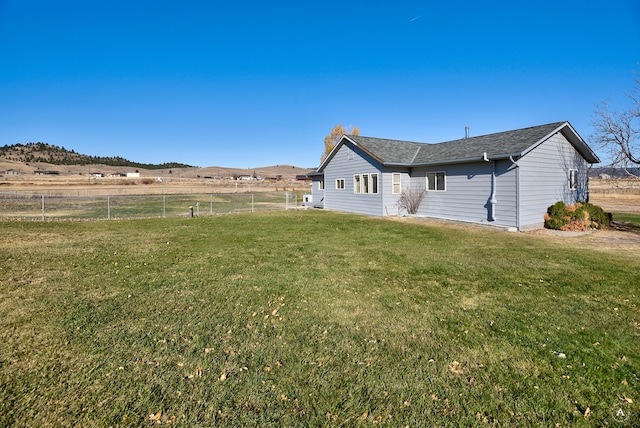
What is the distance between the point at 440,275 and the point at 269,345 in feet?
13.6

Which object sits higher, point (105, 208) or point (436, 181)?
point (436, 181)

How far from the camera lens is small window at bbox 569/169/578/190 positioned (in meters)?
15.2

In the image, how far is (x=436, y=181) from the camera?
16297 mm

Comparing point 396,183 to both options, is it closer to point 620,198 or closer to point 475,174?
point 475,174

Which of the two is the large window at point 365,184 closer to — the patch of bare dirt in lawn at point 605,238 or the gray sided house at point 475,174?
the gray sided house at point 475,174

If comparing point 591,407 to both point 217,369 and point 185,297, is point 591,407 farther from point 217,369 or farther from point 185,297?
point 185,297

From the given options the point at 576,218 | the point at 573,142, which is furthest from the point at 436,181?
the point at 573,142

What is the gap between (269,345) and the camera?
3736 millimetres

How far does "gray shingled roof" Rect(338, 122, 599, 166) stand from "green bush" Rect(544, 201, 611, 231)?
10.1 ft

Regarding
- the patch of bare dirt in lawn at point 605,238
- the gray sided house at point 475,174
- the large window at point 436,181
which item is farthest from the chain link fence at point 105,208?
the patch of bare dirt in lawn at point 605,238

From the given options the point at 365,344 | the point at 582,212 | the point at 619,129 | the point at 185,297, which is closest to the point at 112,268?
the point at 185,297

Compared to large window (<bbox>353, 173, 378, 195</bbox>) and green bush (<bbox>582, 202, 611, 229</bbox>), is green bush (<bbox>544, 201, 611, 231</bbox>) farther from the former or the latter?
large window (<bbox>353, 173, 378, 195</bbox>)

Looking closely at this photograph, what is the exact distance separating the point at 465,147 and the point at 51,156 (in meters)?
160

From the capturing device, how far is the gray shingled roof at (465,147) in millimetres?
13117
